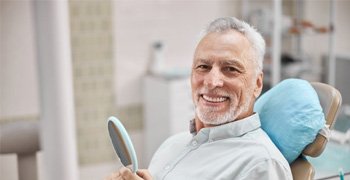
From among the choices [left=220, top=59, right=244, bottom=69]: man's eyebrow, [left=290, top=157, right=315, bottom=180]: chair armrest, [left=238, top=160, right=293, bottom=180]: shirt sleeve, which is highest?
[left=220, top=59, right=244, bottom=69]: man's eyebrow

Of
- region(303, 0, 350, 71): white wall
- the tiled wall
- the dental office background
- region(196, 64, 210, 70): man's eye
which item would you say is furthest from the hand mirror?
region(303, 0, 350, 71): white wall

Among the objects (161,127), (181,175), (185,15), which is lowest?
(161,127)

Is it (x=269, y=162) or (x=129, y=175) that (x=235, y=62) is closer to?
(x=269, y=162)

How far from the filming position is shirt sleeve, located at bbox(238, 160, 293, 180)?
132cm

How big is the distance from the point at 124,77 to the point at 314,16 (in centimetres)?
202

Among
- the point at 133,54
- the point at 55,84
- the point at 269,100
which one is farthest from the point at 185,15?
the point at 55,84

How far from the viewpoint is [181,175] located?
149 cm

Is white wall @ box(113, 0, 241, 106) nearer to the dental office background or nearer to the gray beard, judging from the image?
the dental office background

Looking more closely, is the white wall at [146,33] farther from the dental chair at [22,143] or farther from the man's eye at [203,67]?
the dental chair at [22,143]

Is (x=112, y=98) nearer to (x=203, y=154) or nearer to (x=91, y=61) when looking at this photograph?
(x=91, y=61)

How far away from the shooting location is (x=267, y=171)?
1316mm

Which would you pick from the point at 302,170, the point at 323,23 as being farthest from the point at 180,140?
the point at 323,23

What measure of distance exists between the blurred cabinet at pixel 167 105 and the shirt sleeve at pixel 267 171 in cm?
215

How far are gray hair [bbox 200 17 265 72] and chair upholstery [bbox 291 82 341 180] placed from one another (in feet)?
0.81
